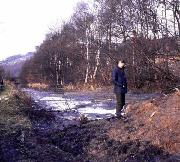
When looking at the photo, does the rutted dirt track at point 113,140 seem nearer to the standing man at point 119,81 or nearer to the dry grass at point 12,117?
the dry grass at point 12,117

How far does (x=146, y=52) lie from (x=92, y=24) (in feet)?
123

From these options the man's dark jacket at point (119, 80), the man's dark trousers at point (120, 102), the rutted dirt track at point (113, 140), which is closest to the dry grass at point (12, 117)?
the rutted dirt track at point (113, 140)

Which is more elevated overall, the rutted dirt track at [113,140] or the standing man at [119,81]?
the standing man at [119,81]

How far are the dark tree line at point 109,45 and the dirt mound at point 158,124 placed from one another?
3.41m

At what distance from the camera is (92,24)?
55.8 m

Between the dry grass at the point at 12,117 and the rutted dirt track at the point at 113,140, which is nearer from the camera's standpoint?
the rutted dirt track at the point at 113,140

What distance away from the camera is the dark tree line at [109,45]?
691 inches

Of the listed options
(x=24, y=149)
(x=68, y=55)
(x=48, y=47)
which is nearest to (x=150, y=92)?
(x=24, y=149)

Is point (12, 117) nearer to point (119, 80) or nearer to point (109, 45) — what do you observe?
point (119, 80)

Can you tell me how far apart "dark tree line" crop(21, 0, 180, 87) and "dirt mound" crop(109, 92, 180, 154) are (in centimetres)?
341

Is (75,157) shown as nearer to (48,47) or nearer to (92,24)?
(92,24)

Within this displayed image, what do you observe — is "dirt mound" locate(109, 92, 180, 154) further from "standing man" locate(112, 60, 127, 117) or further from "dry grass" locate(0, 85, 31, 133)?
"dry grass" locate(0, 85, 31, 133)

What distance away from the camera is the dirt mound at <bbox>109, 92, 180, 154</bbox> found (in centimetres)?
1077

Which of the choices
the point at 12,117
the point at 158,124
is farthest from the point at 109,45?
the point at 158,124
